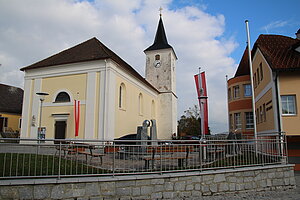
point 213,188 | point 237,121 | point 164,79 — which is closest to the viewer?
point 213,188

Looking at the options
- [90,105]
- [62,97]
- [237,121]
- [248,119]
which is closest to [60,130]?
[62,97]

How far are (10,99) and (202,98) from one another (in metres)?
28.5

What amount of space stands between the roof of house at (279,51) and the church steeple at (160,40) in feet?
67.6

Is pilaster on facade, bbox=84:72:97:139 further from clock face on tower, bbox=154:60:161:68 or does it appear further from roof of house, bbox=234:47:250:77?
clock face on tower, bbox=154:60:161:68

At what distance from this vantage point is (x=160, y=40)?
128 ft

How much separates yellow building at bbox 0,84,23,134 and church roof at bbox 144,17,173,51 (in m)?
20.2

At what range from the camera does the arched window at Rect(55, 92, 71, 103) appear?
832 inches

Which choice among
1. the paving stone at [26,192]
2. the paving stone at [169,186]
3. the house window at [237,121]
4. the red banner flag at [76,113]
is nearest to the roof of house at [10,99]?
the red banner flag at [76,113]

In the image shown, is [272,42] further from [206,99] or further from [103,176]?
[103,176]

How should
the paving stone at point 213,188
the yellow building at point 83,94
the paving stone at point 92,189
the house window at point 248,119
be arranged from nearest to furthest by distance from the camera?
the paving stone at point 92,189 → the paving stone at point 213,188 → the yellow building at point 83,94 → the house window at point 248,119

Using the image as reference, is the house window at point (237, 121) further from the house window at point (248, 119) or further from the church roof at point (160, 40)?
the church roof at point (160, 40)

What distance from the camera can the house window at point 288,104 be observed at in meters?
13.5

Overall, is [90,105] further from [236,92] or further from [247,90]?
[247,90]

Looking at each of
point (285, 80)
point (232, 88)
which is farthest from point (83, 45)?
point (285, 80)
